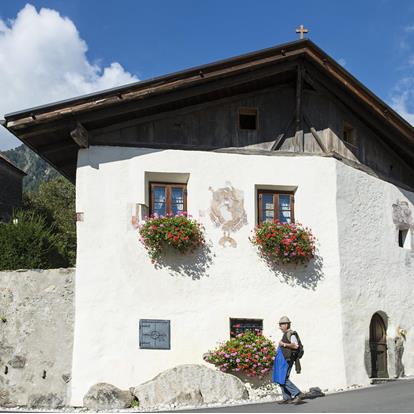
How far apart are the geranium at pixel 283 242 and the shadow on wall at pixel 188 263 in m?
0.99

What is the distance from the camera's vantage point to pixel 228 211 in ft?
45.5

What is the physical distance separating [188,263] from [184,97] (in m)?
3.34

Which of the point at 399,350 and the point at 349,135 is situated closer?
the point at 399,350

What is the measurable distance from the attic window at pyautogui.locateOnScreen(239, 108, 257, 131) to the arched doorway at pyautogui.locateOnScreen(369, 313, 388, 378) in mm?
4851

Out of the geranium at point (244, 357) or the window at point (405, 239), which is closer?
the geranium at point (244, 357)

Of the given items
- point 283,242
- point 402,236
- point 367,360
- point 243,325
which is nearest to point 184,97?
point 283,242

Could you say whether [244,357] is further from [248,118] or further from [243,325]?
[248,118]

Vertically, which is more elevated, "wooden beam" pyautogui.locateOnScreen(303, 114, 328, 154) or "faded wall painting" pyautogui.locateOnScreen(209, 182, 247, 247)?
"wooden beam" pyautogui.locateOnScreen(303, 114, 328, 154)

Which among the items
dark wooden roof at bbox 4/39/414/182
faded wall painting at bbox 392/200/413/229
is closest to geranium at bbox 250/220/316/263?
dark wooden roof at bbox 4/39/414/182

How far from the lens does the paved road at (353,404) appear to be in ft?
33.5

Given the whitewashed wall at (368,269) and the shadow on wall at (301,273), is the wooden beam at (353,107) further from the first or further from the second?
the shadow on wall at (301,273)

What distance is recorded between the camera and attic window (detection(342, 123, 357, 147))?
51.7 feet

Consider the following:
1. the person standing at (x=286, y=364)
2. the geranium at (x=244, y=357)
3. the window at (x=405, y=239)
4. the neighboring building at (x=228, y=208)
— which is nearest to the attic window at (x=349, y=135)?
the neighboring building at (x=228, y=208)

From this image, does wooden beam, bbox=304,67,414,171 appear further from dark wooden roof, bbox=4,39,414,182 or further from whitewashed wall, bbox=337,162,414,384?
whitewashed wall, bbox=337,162,414,384
